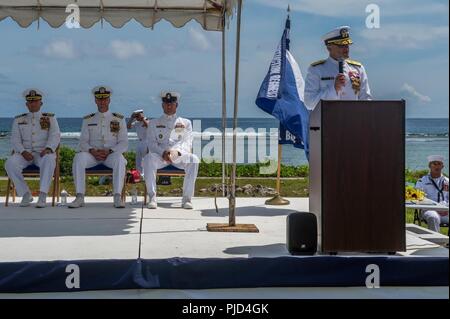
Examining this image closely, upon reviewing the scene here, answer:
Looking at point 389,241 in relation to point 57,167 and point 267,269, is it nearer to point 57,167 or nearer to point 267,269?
point 267,269

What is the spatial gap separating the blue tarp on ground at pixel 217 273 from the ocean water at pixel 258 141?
19.0 m

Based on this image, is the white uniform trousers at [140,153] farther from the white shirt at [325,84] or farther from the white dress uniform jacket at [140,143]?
the white shirt at [325,84]

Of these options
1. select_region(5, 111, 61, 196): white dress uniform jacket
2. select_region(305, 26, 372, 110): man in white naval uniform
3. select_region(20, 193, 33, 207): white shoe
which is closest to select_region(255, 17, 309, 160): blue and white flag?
select_region(305, 26, 372, 110): man in white naval uniform

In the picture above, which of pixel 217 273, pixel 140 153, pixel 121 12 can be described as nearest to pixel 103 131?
pixel 140 153

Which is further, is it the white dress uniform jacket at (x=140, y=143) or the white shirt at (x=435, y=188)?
the white dress uniform jacket at (x=140, y=143)

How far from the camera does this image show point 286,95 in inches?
314

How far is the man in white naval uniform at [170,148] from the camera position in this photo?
7578 millimetres

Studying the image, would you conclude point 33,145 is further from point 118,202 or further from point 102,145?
point 118,202

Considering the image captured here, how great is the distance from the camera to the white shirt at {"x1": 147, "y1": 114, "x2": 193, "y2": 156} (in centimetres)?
790

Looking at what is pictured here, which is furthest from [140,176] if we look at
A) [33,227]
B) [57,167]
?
[33,227]

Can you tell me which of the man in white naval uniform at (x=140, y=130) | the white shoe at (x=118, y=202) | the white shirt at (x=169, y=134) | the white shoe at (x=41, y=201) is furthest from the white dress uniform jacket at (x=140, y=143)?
the white shoe at (x=41, y=201)

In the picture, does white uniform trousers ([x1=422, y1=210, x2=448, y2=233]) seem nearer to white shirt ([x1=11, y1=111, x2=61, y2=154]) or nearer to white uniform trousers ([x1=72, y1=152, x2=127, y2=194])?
white uniform trousers ([x1=72, y1=152, x2=127, y2=194])

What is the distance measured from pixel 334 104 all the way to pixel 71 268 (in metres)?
1.84

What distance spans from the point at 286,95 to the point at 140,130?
1.83 meters
